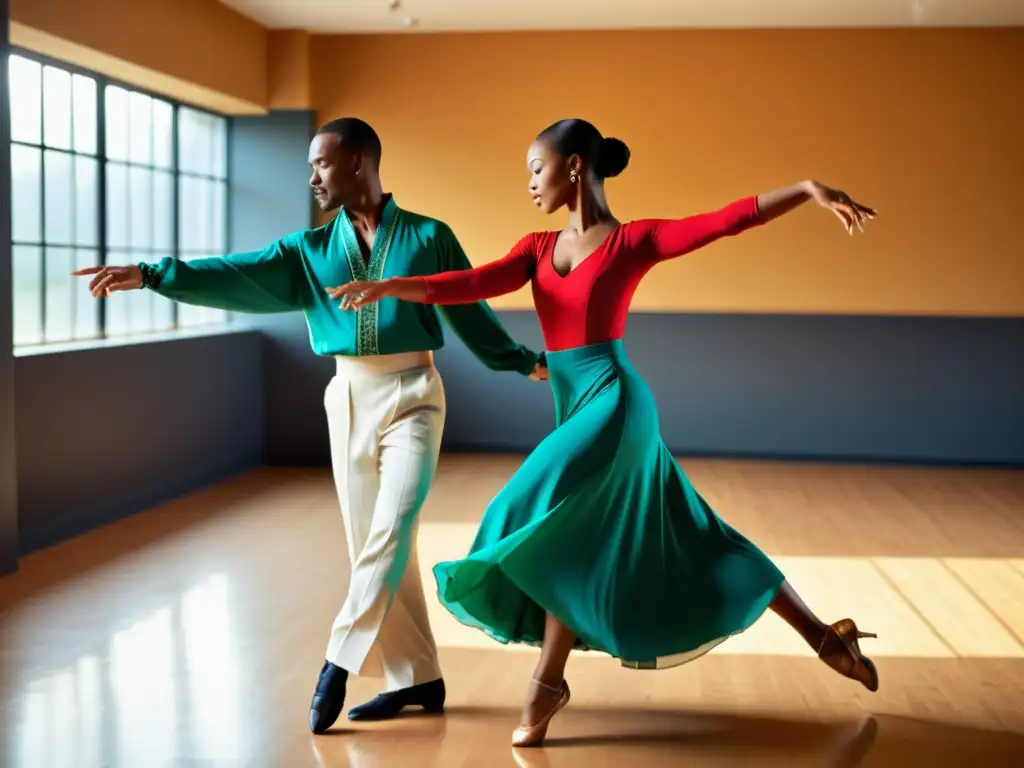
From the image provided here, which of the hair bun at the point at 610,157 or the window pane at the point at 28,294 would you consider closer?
the hair bun at the point at 610,157

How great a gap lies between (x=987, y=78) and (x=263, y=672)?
6.23 metres

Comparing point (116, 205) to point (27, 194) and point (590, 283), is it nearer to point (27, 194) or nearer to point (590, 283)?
point (27, 194)

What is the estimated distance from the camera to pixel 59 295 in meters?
5.82

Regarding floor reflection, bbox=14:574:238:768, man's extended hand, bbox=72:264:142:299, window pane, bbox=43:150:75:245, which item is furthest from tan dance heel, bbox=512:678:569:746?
window pane, bbox=43:150:75:245

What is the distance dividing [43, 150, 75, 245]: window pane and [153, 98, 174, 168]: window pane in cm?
115

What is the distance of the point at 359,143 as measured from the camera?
10.4ft

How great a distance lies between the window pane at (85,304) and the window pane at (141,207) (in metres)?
0.54

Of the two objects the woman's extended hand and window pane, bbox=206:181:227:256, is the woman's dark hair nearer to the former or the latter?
the woman's extended hand

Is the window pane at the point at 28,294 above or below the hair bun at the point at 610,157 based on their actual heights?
below

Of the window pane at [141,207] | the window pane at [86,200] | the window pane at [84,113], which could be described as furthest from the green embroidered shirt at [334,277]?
the window pane at [141,207]

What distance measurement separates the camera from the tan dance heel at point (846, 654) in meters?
3.22

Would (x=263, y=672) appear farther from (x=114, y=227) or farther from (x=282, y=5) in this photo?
(x=282, y=5)

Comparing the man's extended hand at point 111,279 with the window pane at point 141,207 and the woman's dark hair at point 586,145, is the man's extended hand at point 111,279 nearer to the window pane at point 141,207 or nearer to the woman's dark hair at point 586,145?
the woman's dark hair at point 586,145

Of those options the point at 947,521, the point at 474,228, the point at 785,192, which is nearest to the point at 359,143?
the point at 785,192
